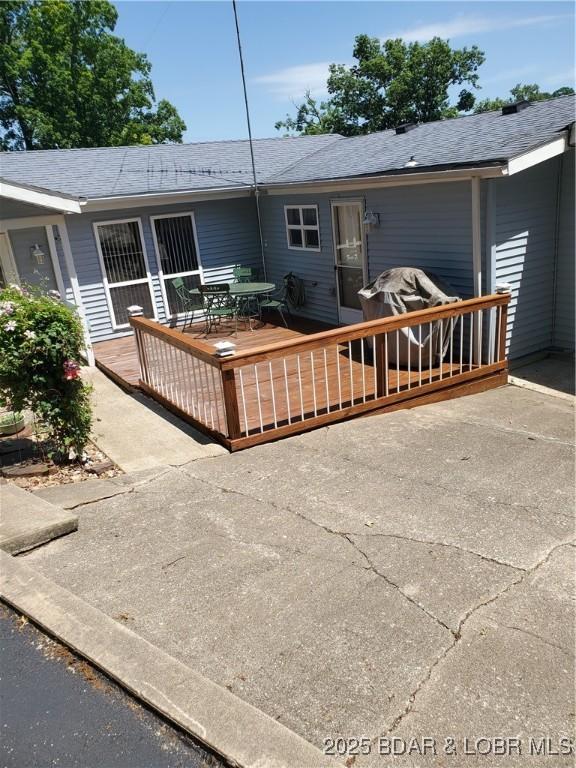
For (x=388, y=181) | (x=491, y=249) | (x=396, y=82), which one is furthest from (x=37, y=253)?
(x=396, y=82)

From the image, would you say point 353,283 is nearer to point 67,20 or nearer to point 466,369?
point 466,369

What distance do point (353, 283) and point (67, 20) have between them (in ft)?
90.0

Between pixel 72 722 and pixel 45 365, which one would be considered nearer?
pixel 72 722

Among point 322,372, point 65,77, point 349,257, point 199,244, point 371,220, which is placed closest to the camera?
point 322,372

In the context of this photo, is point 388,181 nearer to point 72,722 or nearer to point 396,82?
point 72,722

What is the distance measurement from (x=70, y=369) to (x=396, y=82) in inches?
1168

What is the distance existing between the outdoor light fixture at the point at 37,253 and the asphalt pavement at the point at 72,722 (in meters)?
7.50

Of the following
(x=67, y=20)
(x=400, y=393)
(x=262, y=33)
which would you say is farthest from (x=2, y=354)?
(x=67, y=20)

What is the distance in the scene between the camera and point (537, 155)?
21.9 ft

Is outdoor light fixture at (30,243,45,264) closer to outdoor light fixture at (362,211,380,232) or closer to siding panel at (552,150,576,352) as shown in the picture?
outdoor light fixture at (362,211,380,232)

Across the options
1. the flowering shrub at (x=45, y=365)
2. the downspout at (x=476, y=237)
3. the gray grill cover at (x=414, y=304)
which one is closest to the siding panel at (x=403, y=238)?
the downspout at (x=476, y=237)

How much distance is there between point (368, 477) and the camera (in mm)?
4895

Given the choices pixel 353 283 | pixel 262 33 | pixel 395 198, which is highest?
pixel 262 33

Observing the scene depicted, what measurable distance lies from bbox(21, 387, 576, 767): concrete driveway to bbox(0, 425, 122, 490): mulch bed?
0.71m
